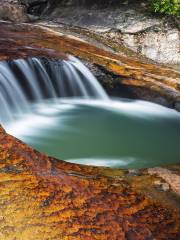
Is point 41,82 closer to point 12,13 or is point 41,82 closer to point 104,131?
point 104,131

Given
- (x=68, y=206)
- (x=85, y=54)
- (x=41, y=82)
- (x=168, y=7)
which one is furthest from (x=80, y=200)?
(x=168, y=7)

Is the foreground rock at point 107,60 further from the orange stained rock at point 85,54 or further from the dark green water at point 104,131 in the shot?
the dark green water at point 104,131

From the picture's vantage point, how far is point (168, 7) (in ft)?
32.5

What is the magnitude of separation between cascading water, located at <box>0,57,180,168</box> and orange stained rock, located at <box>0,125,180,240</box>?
6.00ft

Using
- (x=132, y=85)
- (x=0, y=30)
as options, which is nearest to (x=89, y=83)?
(x=132, y=85)

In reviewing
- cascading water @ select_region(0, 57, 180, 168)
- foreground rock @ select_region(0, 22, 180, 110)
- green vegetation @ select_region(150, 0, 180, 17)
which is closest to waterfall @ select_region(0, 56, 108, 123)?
cascading water @ select_region(0, 57, 180, 168)

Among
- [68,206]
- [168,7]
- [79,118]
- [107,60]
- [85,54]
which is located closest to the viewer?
[68,206]

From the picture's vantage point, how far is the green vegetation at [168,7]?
32.4 feet

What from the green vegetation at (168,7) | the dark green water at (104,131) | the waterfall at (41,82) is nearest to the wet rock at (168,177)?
the dark green water at (104,131)

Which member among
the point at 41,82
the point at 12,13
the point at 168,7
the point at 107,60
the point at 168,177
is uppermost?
the point at 168,7

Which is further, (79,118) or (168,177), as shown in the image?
(79,118)

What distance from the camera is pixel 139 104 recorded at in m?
7.38

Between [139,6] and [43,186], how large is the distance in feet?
27.5

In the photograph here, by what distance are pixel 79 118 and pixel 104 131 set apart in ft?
2.06
